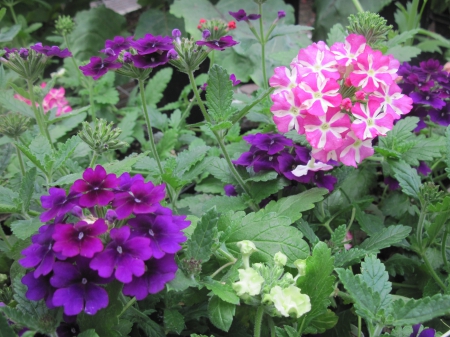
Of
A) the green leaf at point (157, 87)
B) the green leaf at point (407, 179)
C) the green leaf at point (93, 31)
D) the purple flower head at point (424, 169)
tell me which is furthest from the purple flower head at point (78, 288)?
the green leaf at point (93, 31)

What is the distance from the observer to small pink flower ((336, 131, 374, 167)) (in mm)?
924

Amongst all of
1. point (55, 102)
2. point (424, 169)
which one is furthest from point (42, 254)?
point (55, 102)

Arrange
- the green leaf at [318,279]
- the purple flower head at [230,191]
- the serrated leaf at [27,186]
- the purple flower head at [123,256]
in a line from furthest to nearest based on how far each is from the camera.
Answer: the purple flower head at [230,191] → the serrated leaf at [27,186] → the green leaf at [318,279] → the purple flower head at [123,256]

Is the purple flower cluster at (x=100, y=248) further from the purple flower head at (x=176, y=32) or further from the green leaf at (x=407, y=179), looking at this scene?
the green leaf at (x=407, y=179)

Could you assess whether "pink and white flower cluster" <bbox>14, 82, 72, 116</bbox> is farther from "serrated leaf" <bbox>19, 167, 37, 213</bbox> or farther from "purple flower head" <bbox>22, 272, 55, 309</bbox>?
"purple flower head" <bbox>22, 272, 55, 309</bbox>

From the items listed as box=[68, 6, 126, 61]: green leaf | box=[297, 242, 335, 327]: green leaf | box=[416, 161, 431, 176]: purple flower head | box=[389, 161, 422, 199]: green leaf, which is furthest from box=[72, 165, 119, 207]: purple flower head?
box=[68, 6, 126, 61]: green leaf

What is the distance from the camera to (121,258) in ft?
1.97

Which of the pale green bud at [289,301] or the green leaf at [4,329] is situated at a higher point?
the pale green bud at [289,301]

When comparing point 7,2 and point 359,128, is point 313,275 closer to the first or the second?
point 359,128

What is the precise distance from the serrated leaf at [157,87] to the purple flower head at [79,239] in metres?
1.15

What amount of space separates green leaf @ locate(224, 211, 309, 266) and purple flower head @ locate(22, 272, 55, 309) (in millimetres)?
306

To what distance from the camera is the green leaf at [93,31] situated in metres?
2.21

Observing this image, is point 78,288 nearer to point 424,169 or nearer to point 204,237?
point 204,237

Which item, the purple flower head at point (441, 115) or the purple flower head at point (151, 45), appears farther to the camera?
the purple flower head at point (441, 115)
